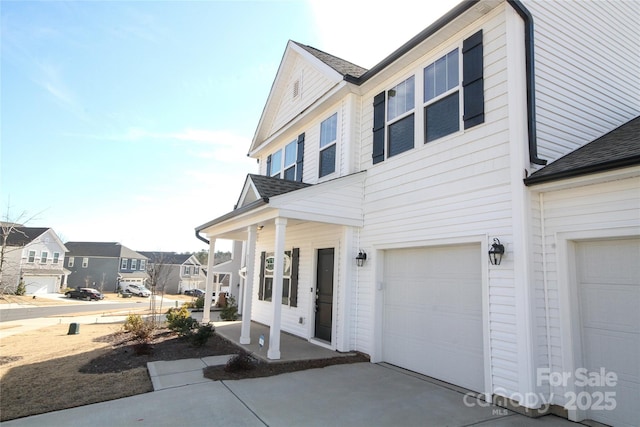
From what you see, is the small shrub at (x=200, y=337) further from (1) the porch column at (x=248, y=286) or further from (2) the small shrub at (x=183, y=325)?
(1) the porch column at (x=248, y=286)

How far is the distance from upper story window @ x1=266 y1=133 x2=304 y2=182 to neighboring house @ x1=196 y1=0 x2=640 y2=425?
1.64 metres

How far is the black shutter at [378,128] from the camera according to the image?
288 inches

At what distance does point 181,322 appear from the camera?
8.71 metres

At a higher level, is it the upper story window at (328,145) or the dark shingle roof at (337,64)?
the dark shingle roof at (337,64)

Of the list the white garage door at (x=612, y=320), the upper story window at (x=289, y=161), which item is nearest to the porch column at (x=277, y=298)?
the upper story window at (x=289, y=161)

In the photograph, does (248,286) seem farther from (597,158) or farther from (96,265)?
(96,265)

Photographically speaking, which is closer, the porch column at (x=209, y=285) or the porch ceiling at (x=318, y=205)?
the porch ceiling at (x=318, y=205)

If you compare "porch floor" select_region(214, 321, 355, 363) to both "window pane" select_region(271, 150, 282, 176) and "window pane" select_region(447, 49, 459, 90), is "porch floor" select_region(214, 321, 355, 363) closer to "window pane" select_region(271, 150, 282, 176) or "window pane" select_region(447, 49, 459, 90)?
"window pane" select_region(271, 150, 282, 176)

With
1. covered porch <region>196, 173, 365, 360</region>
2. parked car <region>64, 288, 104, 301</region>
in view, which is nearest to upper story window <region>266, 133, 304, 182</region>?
covered porch <region>196, 173, 365, 360</region>

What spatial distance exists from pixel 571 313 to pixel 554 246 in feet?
2.71

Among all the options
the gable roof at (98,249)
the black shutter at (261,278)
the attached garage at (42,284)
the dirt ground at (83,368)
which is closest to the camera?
the dirt ground at (83,368)

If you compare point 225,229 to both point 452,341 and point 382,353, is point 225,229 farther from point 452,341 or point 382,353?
point 452,341

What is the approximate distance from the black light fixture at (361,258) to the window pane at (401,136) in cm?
212

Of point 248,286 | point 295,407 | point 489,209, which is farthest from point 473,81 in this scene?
point 248,286
